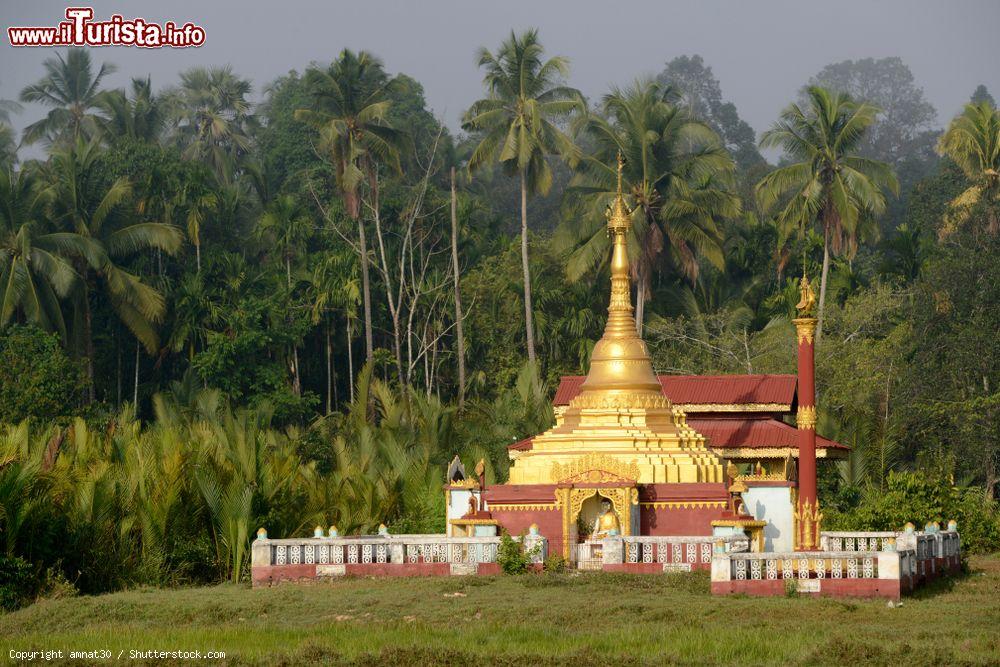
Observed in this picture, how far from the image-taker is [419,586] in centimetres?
2702

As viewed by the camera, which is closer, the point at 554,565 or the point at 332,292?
the point at 554,565

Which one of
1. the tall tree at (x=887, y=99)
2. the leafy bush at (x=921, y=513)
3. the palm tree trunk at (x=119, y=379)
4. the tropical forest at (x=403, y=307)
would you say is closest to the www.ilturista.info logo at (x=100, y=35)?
the tropical forest at (x=403, y=307)

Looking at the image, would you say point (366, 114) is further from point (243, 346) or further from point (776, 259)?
point (776, 259)

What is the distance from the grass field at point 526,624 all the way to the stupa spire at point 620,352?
718 cm

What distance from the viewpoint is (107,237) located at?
Result: 54625mm

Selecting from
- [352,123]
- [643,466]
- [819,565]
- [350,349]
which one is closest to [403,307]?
[350,349]

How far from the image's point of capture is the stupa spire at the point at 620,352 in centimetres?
3412

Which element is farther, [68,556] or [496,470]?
[496,470]

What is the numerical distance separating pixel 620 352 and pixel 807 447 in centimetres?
536

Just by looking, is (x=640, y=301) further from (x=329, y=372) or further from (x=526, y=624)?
(x=526, y=624)

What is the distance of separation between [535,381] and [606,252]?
25.8 ft

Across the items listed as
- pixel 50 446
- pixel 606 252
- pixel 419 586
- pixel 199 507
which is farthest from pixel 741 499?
pixel 606 252

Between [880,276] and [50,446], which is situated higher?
[880,276]

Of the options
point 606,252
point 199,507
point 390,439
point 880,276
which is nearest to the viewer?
point 199,507
